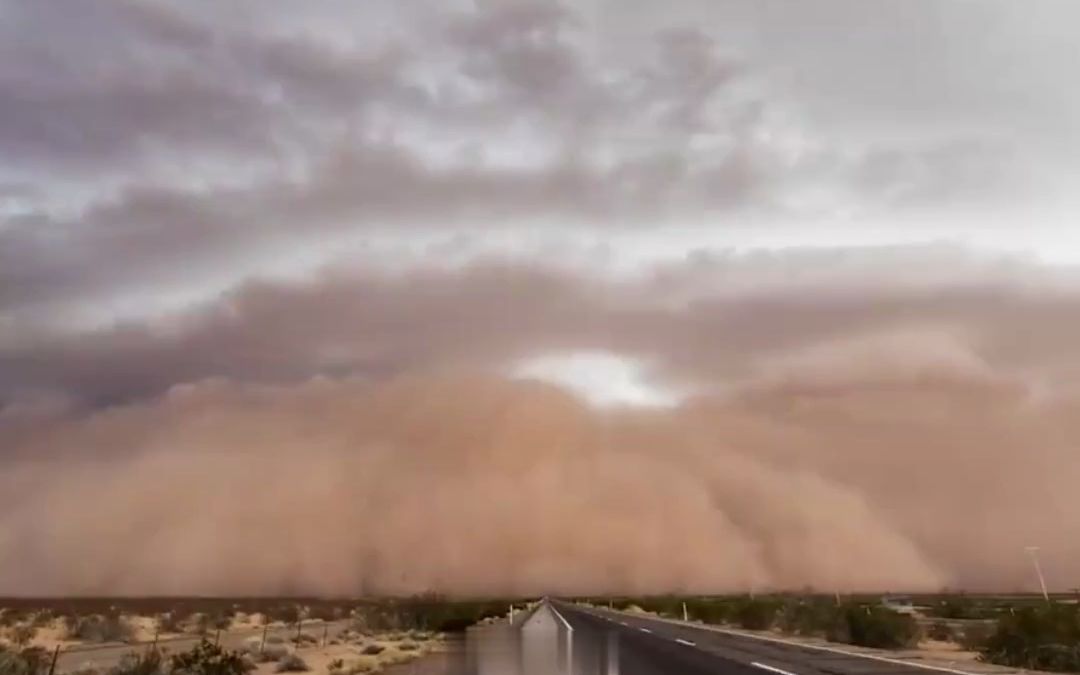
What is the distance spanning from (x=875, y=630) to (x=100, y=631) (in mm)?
46004

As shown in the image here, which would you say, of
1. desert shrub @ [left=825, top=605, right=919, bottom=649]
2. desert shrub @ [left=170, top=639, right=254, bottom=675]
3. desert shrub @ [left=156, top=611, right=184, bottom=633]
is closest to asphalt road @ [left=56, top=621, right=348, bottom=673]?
desert shrub @ [left=170, top=639, right=254, bottom=675]

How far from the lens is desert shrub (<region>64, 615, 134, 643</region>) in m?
52.1

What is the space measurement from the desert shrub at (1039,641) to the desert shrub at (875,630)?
5228mm

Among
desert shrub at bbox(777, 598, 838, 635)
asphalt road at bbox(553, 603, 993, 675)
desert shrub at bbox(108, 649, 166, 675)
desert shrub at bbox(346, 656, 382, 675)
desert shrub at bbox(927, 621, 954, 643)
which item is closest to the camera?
asphalt road at bbox(553, 603, 993, 675)

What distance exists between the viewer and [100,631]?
53969 millimetres

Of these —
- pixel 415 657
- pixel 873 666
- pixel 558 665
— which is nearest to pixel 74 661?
pixel 415 657

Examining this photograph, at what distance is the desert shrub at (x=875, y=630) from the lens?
41.1 m

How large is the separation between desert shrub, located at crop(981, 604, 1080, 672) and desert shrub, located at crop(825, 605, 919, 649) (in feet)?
17.2

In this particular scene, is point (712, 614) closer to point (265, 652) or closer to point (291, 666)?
point (265, 652)

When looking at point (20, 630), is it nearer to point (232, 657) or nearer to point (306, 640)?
point (306, 640)

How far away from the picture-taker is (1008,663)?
28.4 meters

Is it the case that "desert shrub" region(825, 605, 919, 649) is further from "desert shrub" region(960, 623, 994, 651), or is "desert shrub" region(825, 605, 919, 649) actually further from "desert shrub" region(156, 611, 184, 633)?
"desert shrub" region(156, 611, 184, 633)

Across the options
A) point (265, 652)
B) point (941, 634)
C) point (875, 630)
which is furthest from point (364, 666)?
point (941, 634)

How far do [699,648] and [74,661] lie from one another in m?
26.2
